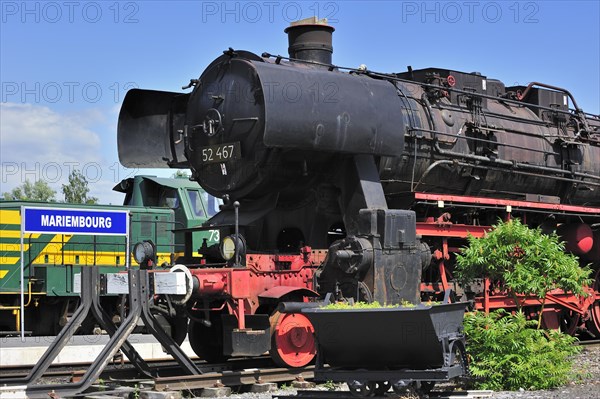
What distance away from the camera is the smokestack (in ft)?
37.6

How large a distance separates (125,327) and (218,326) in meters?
2.75

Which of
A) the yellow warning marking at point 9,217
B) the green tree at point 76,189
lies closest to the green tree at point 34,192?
the green tree at point 76,189

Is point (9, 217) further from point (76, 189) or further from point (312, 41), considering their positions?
point (76, 189)

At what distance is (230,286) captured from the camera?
9.98m

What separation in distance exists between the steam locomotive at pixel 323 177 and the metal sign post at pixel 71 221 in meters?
4.27

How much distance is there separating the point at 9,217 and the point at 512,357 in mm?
11072

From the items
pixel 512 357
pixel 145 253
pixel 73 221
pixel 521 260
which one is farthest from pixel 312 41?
pixel 73 221

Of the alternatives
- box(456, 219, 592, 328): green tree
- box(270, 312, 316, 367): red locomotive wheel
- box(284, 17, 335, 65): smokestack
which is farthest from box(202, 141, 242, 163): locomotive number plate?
box(456, 219, 592, 328): green tree

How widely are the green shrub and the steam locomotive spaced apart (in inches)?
42.6

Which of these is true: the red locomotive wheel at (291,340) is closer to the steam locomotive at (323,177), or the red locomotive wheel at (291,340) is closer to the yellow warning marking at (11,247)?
the steam locomotive at (323,177)

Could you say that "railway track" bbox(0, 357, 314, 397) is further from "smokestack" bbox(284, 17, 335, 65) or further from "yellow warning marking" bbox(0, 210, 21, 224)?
"yellow warning marking" bbox(0, 210, 21, 224)

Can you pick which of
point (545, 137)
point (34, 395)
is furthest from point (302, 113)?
point (545, 137)

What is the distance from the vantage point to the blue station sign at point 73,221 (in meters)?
15.5

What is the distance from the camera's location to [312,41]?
11484mm
